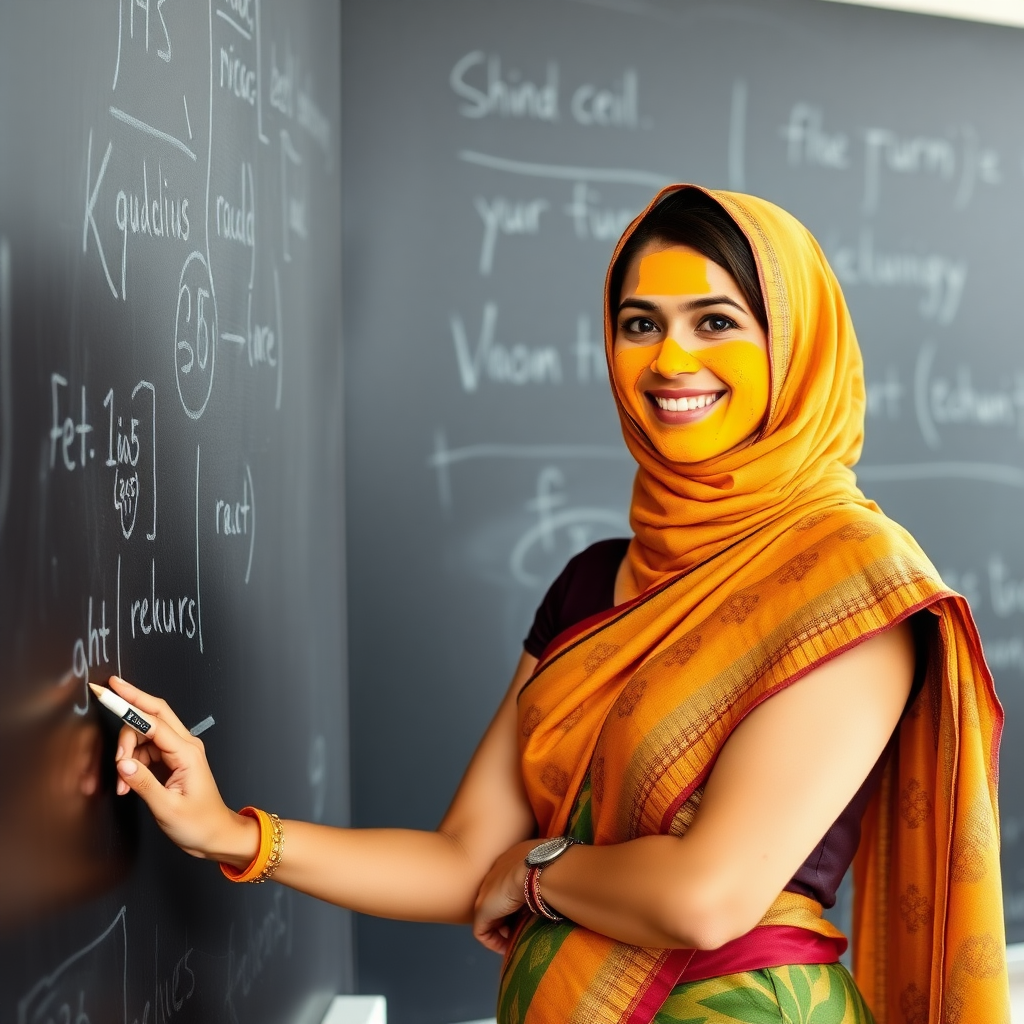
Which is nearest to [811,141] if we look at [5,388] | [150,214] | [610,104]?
[610,104]

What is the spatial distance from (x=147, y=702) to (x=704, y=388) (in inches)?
26.0

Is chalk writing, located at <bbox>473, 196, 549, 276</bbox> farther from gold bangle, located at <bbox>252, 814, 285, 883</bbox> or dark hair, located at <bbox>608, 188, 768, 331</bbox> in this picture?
gold bangle, located at <bbox>252, 814, 285, 883</bbox>

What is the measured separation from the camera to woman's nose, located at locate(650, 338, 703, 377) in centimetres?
133

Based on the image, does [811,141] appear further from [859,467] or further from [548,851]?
[548,851]

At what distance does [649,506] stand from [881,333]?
1.46 metres

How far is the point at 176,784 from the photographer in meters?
1.19

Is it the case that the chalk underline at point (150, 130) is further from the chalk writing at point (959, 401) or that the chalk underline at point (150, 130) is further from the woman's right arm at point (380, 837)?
the chalk writing at point (959, 401)

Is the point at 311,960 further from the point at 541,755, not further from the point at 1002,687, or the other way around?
the point at 1002,687

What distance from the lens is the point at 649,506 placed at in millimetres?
1483

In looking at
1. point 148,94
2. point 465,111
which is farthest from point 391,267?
point 148,94

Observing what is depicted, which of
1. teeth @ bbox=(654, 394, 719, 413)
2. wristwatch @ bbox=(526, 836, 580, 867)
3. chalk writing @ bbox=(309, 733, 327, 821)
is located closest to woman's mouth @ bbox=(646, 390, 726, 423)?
teeth @ bbox=(654, 394, 719, 413)

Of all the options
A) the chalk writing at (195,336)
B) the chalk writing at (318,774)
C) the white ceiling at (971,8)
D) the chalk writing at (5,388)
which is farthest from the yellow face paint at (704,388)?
the white ceiling at (971,8)

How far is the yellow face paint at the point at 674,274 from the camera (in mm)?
1353

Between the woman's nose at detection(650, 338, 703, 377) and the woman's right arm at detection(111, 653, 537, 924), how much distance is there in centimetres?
40
